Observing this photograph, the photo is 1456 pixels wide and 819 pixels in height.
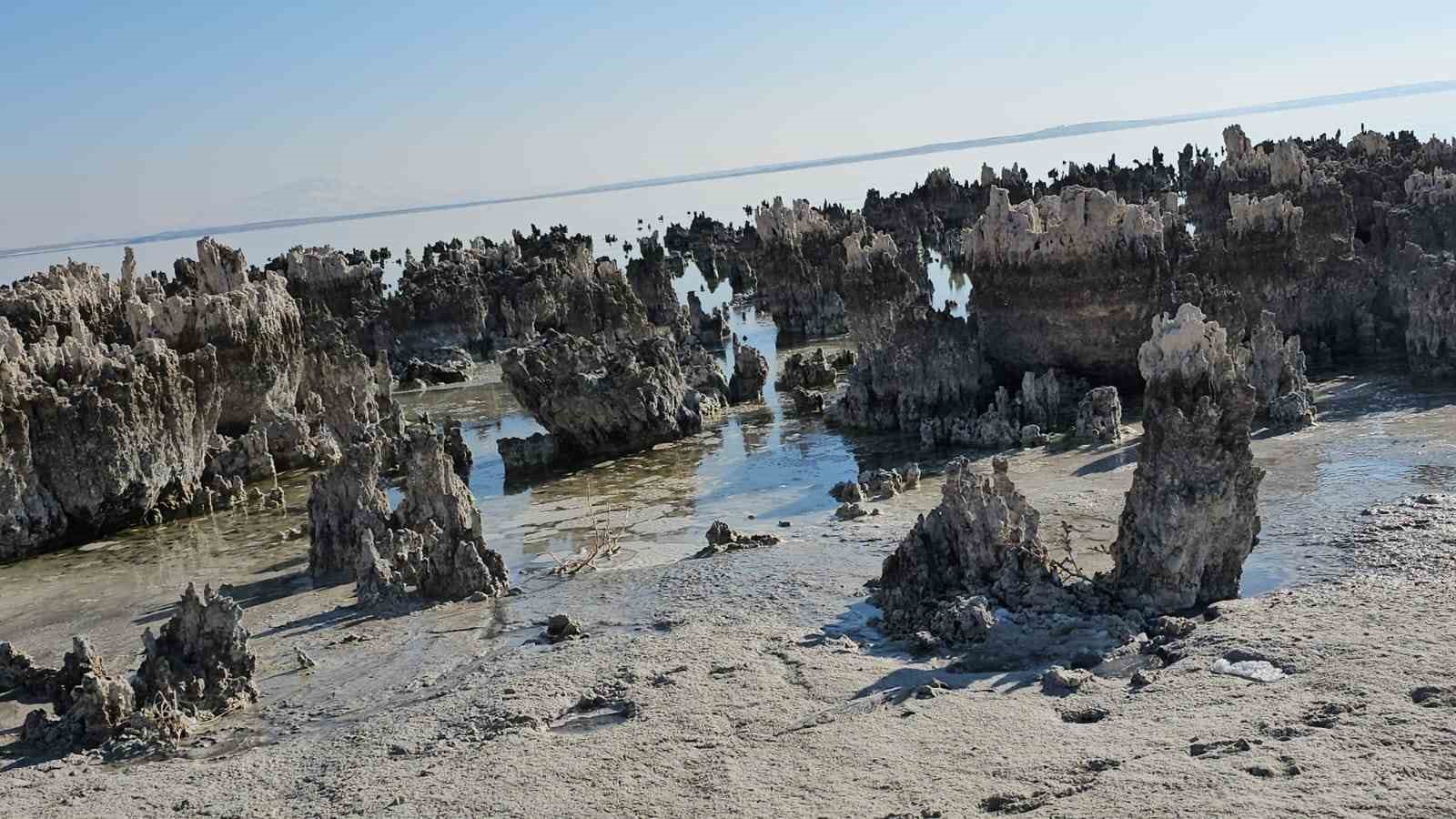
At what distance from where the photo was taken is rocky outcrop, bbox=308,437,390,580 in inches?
651

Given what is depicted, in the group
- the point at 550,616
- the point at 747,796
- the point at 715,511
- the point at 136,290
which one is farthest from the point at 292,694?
the point at 136,290

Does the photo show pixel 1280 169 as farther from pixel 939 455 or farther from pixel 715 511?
pixel 715 511

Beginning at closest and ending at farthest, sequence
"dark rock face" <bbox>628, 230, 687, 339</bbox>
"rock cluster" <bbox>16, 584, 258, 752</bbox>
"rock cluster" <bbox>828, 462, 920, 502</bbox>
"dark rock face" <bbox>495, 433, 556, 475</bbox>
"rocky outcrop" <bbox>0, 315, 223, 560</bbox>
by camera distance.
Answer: "rock cluster" <bbox>16, 584, 258, 752</bbox> < "rock cluster" <bbox>828, 462, 920, 502</bbox> < "rocky outcrop" <bbox>0, 315, 223, 560</bbox> < "dark rock face" <bbox>495, 433, 556, 475</bbox> < "dark rock face" <bbox>628, 230, 687, 339</bbox>

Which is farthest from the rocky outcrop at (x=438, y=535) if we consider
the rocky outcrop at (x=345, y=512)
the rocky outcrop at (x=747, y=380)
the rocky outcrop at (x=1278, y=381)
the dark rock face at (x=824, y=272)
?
the dark rock face at (x=824, y=272)

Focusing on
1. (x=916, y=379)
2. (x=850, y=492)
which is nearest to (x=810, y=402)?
(x=916, y=379)

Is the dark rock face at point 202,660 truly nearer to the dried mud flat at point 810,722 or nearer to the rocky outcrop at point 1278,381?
the dried mud flat at point 810,722

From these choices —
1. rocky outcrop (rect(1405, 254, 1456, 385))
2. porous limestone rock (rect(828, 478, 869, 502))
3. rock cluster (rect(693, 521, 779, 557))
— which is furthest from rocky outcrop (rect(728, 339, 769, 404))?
rocky outcrop (rect(1405, 254, 1456, 385))

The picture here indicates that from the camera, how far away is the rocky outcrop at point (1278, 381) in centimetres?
1966

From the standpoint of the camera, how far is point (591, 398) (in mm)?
22938

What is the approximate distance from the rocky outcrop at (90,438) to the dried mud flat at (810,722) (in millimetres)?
7359

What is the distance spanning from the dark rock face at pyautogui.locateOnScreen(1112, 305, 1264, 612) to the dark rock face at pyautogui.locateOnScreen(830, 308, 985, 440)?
9546 mm

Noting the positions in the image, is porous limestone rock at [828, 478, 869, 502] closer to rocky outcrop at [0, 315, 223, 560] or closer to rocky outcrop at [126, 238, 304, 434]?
rocky outcrop at [0, 315, 223, 560]

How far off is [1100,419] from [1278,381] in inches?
109

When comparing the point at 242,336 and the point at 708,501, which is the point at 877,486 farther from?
the point at 242,336
